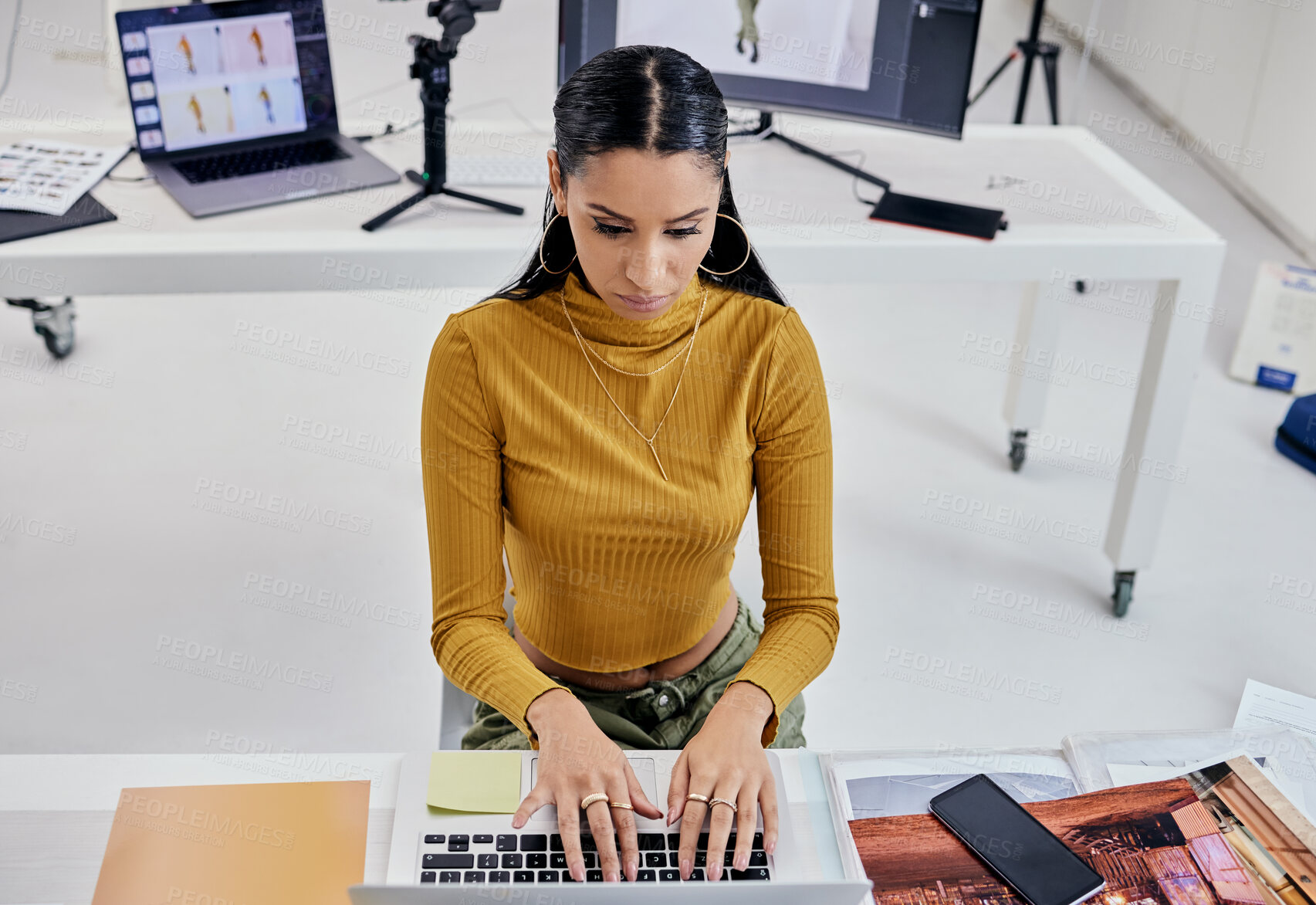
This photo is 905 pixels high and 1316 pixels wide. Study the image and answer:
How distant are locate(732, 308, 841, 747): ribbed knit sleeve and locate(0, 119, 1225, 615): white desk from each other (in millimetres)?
729

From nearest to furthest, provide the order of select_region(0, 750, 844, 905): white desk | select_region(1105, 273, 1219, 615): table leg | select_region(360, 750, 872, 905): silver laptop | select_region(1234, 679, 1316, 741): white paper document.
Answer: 1. select_region(360, 750, 872, 905): silver laptop
2. select_region(0, 750, 844, 905): white desk
3. select_region(1234, 679, 1316, 741): white paper document
4. select_region(1105, 273, 1219, 615): table leg

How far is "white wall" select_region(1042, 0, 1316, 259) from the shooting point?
3575mm

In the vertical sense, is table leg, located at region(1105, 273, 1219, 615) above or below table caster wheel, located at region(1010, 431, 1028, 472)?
above

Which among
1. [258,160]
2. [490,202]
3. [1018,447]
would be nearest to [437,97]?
[490,202]

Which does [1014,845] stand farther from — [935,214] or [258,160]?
[258,160]

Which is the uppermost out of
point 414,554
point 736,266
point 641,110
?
point 641,110

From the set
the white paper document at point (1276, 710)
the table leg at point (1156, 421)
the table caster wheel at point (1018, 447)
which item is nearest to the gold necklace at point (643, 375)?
the white paper document at point (1276, 710)

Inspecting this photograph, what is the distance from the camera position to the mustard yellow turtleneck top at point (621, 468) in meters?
1.18

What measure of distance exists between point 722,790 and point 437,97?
4.46 feet

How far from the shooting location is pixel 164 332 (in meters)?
3.15

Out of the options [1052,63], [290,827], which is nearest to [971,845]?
[290,827]

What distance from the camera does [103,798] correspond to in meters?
0.99

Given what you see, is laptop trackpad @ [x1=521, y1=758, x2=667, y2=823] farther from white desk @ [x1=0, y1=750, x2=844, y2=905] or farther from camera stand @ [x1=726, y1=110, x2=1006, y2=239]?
camera stand @ [x1=726, y1=110, x2=1006, y2=239]

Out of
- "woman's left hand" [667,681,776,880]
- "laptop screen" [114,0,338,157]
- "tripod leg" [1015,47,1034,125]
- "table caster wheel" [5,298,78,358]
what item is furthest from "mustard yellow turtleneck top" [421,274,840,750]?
"tripod leg" [1015,47,1034,125]
